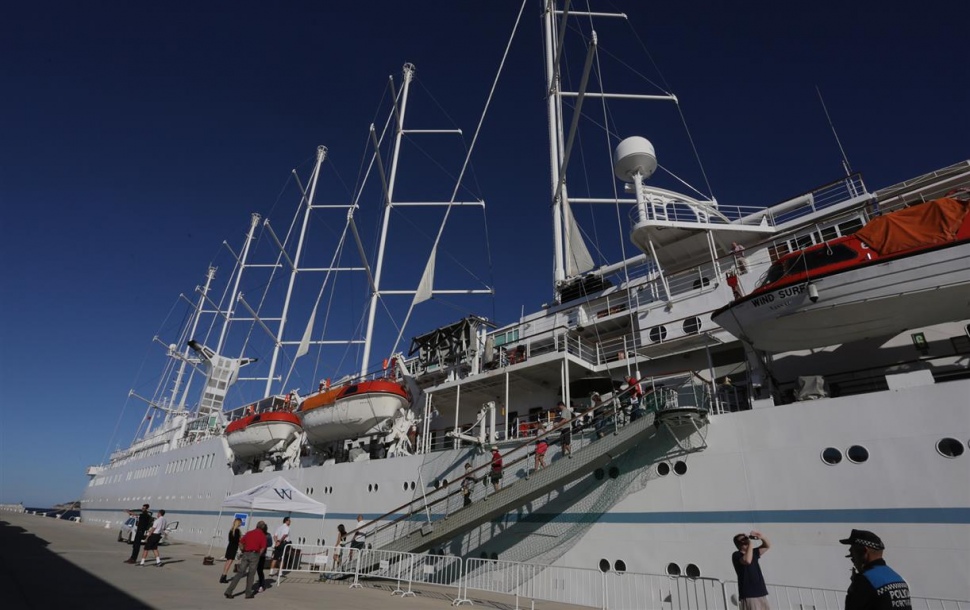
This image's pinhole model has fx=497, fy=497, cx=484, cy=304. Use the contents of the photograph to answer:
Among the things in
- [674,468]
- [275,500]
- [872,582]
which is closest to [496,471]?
[674,468]

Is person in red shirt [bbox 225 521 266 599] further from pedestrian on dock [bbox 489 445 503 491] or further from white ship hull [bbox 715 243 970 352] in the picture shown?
white ship hull [bbox 715 243 970 352]

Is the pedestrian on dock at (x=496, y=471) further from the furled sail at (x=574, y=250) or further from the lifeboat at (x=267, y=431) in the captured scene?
the lifeboat at (x=267, y=431)

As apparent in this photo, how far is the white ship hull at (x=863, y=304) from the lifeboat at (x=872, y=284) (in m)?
0.01

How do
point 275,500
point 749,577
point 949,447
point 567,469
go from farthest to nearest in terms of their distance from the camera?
point 275,500
point 567,469
point 949,447
point 749,577

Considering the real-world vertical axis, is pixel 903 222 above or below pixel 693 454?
above

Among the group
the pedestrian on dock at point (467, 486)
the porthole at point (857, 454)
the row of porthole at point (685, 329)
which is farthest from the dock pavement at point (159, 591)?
the row of porthole at point (685, 329)

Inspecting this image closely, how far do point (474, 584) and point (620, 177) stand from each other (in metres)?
13.7

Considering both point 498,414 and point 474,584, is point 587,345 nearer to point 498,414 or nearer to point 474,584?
point 498,414

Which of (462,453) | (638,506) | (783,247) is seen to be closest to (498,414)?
(462,453)

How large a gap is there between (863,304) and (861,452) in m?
2.69

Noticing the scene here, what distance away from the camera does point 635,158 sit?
1723 centimetres

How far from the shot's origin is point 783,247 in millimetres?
14586

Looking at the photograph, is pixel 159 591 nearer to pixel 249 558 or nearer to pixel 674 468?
pixel 249 558

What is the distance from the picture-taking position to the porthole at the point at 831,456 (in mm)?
8992
